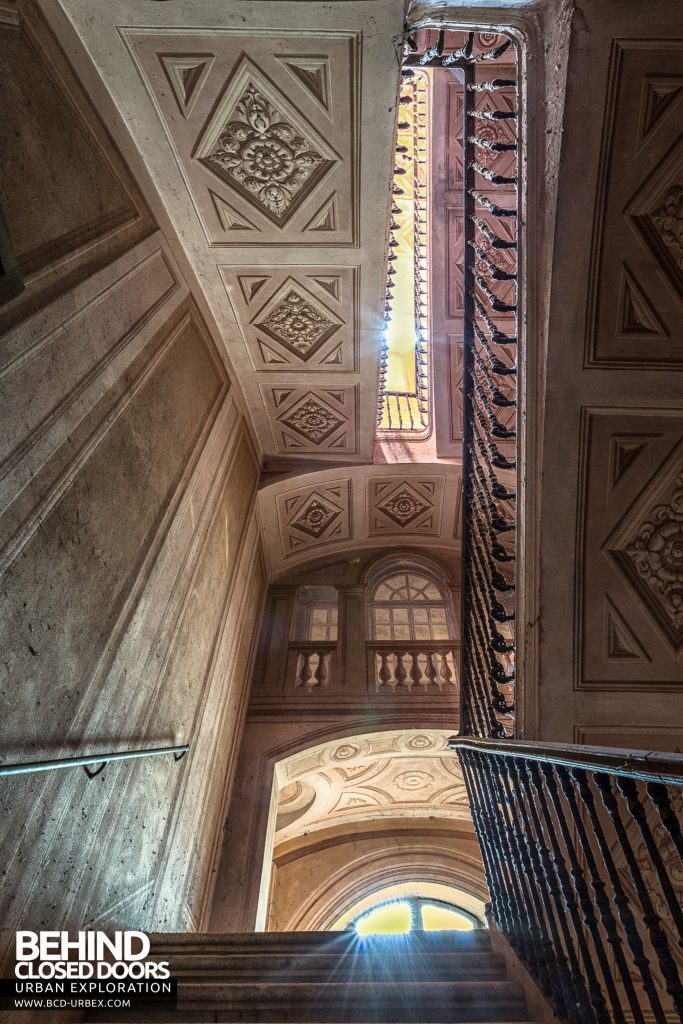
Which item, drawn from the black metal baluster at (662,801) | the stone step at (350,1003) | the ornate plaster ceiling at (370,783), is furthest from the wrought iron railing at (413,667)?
the black metal baluster at (662,801)

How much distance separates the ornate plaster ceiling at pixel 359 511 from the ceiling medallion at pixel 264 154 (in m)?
3.57

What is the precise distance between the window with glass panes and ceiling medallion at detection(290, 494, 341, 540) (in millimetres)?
1236

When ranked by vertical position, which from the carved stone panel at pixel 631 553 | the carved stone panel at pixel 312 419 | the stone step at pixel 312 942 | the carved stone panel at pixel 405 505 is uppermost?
the carved stone panel at pixel 405 505

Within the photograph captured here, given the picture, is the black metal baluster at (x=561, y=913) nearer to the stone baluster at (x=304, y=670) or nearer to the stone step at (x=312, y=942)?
the stone step at (x=312, y=942)

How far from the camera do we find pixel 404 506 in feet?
27.8

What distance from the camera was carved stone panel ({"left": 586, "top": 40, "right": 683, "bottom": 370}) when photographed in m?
2.94

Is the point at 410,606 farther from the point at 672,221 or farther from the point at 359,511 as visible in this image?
the point at 672,221

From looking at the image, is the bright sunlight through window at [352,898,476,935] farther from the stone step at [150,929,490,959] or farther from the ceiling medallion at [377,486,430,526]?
the stone step at [150,929,490,959]

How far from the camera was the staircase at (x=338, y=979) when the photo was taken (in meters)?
2.28

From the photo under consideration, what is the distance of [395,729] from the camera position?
22.6ft

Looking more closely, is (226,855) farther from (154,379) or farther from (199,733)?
(154,379)

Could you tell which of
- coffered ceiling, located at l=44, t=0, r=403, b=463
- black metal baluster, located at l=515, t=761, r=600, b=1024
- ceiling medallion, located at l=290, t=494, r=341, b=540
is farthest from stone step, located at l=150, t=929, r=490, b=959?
ceiling medallion, located at l=290, t=494, r=341, b=540

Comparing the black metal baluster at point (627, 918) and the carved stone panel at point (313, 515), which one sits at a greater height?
the carved stone panel at point (313, 515)

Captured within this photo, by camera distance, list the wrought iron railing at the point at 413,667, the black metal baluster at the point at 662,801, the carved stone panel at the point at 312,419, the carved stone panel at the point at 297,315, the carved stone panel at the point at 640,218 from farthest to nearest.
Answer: the wrought iron railing at the point at 413,667 → the carved stone panel at the point at 312,419 → the carved stone panel at the point at 297,315 → the carved stone panel at the point at 640,218 → the black metal baluster at the point at 662,801
